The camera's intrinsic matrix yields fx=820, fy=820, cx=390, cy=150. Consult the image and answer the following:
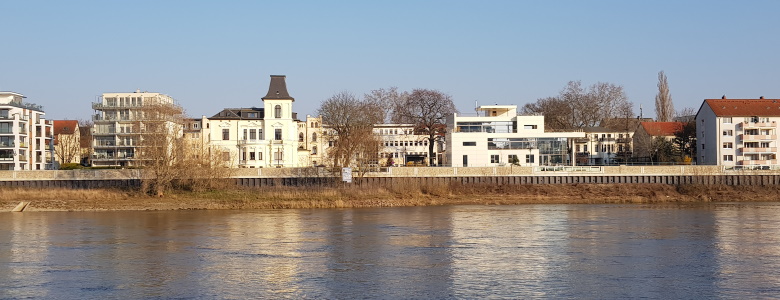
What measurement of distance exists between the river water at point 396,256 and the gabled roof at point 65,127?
82.7 m

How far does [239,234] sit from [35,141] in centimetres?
7333

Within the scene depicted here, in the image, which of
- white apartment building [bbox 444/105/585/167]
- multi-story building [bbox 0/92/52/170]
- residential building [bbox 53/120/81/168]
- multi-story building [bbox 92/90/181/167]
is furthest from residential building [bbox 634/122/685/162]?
residential building [bbox 53/120/81/168]

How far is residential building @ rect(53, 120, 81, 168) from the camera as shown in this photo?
12481 cm

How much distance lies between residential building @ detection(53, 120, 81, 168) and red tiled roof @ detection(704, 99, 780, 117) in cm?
9051

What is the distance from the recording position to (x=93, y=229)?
151 feet

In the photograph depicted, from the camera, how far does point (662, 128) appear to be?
125m

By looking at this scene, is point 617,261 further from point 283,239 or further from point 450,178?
point 450,178

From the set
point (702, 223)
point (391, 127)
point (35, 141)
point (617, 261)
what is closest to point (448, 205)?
point (702, 223)

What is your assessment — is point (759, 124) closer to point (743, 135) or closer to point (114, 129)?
point (743, 135)

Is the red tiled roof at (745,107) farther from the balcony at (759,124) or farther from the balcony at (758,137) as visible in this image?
the balcony at (758,137)

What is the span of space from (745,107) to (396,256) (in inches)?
2987

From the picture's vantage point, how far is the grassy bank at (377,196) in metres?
63.3

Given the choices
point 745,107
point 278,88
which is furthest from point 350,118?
point 745,107

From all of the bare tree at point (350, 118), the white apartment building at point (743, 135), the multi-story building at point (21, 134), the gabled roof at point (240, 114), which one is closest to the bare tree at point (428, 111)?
the bare tree at point (350, 118)
